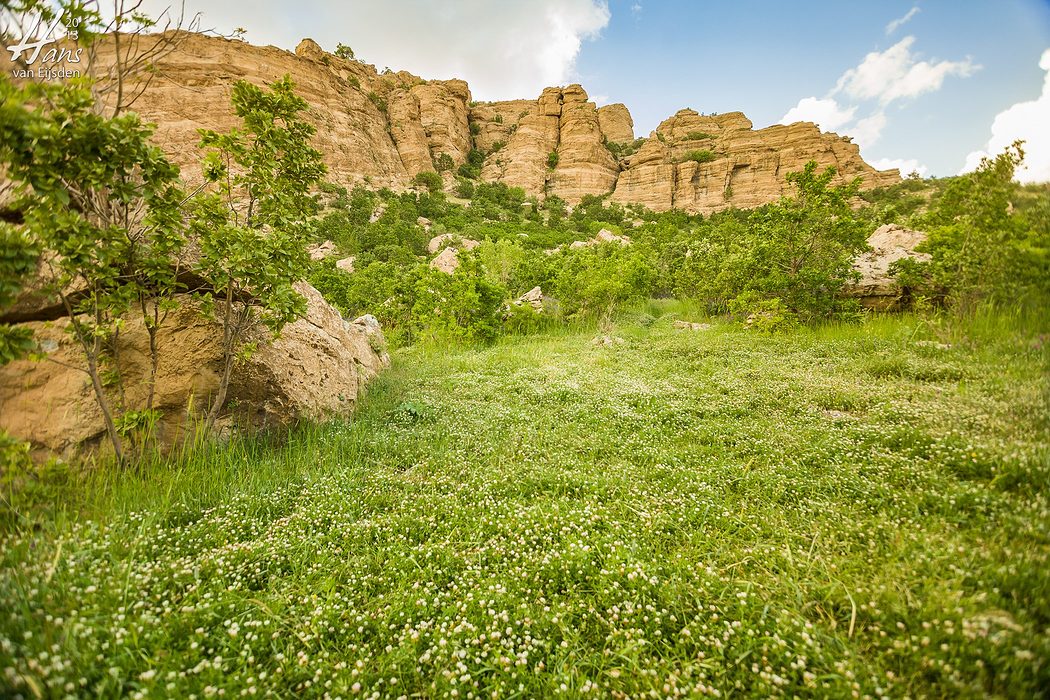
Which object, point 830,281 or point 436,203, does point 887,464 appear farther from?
point 436,203

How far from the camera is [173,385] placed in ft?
15.1

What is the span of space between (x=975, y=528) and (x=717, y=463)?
2.03 meters

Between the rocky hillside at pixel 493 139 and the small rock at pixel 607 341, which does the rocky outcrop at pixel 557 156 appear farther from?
the small rock at pixel 607 341

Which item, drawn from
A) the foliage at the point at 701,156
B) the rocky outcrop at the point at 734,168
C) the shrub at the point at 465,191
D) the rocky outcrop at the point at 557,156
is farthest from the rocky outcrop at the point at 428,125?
the foliage at the point at 701,156

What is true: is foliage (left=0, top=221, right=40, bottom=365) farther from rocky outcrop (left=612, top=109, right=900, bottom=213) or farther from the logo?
rocky outcrop (left=612, top=109, right=900, bottom=213)

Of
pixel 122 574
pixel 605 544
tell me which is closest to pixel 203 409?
pixel 122 574

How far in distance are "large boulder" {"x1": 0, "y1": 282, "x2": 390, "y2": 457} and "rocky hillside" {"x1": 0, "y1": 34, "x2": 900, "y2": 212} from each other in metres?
57.1

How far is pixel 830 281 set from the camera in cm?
1052

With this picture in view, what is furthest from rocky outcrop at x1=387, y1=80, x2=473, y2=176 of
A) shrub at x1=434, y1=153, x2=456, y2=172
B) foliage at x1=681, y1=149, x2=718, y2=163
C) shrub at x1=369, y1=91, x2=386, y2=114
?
foliage at x1=681, y1=149, x2=718, y2=163

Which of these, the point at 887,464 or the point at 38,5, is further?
the point at 887,464

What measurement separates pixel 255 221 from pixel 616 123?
349ft

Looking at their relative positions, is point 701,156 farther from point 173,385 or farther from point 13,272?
point 13,272

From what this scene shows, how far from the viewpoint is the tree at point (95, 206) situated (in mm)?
2830

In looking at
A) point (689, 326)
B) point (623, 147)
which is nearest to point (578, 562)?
point (689, 326)
